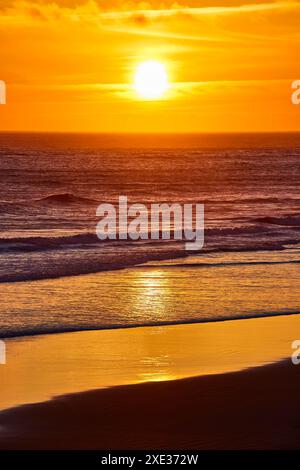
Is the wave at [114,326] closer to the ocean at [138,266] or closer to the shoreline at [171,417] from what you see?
the ocean at [138,266]

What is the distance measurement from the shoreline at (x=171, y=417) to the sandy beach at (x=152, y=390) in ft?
0.04

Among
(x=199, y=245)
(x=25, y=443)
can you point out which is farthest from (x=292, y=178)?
(x=25, y=443)

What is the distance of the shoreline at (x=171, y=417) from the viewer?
8.93 metres

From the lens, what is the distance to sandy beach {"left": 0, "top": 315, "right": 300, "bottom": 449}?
358 inches

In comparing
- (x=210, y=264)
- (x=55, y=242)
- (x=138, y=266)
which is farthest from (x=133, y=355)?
(x=55, y=242)

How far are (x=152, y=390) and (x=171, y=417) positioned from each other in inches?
34.0

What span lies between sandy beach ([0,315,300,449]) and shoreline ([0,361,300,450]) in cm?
1

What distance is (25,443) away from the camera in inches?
354

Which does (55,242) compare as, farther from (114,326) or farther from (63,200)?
(63,200)

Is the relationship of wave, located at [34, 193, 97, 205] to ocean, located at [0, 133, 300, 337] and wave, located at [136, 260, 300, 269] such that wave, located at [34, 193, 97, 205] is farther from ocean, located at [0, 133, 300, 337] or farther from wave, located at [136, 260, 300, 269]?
wave, located at [136, 260, 300, 269]

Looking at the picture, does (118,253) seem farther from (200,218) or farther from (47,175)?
(47,175)

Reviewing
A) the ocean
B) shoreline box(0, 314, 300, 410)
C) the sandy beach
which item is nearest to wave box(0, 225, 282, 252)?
the ocean
